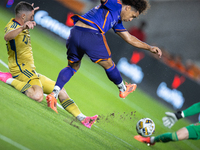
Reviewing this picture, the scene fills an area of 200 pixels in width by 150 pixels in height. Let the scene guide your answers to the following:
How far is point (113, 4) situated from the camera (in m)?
4.07

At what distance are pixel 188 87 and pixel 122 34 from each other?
199 inches

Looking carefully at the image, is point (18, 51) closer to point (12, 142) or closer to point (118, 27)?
point (118, 27)

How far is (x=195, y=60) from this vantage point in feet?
50.6

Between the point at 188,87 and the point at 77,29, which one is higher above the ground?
the point at 77,29

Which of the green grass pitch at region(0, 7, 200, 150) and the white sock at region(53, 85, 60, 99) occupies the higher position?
the white sock at region(53, 85, 60, 99)

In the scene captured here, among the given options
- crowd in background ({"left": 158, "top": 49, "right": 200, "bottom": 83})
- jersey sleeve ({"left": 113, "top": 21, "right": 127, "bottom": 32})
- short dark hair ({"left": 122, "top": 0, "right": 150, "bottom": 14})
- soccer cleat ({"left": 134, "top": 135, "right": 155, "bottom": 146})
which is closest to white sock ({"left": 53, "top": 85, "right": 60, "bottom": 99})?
jersey sleeve ({"left": 113, "top": 21, "right": 127, "bottom": 32})

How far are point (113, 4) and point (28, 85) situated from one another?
1736 mm

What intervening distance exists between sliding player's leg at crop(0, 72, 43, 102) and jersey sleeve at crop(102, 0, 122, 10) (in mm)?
1581

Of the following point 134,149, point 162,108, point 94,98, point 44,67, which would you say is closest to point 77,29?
point 134,149

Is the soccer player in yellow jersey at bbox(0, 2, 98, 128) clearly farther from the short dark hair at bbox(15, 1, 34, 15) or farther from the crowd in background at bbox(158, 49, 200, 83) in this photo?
the crowd in background at bbox(158, 49, 200, 83)

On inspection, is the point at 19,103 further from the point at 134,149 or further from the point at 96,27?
the point at 134,149

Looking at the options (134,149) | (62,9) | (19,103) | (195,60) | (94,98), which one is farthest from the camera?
(195,60)

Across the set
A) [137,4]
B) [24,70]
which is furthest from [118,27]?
[24,70]

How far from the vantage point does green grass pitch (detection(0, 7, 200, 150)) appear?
315cm
